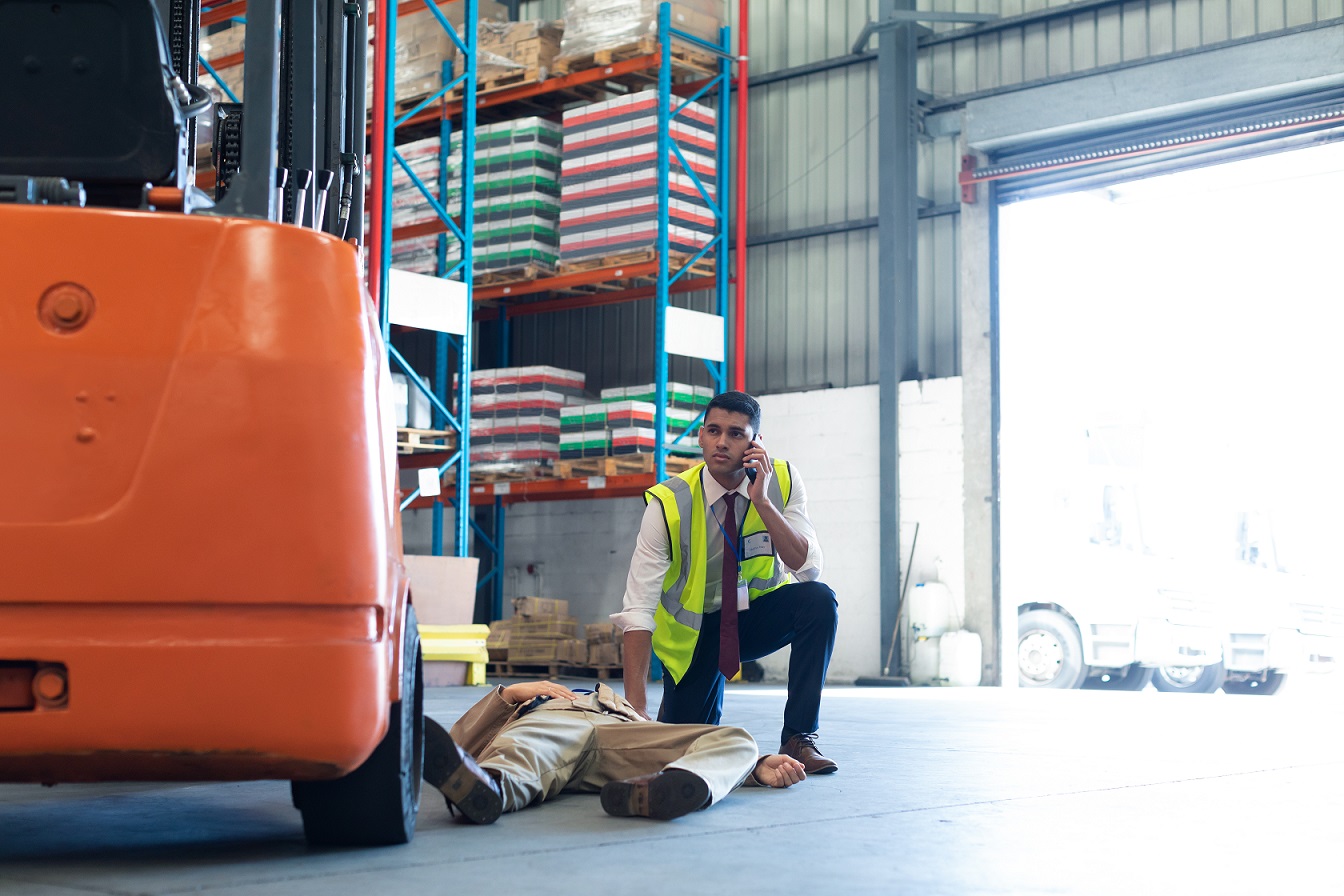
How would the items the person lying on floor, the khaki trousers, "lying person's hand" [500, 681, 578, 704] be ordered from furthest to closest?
"lying person's hand" [500, 681, 578, 704] < the khaki trousers < the person lying on floor

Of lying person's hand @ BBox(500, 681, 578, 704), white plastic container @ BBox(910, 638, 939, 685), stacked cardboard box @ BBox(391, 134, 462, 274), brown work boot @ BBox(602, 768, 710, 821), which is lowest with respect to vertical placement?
white plastic container @ BBox(910, 638, 939, 685)

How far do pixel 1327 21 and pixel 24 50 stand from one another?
34.1 ft

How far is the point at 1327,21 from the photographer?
427 inches

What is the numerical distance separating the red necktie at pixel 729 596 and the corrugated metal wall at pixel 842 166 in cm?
856

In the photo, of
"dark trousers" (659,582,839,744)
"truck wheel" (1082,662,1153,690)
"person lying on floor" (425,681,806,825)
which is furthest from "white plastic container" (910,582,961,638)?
"person lying on floor" (425,681,806,825)

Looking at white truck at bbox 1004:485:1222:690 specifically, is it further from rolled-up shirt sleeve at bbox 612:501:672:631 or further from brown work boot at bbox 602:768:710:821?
brown work boot at bbox 602:768:710:821

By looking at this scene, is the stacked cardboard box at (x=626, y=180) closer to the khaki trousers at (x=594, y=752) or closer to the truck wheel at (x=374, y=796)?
the khaki trousers at (x=594, y=752)


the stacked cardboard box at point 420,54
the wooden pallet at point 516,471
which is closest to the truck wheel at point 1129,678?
the wooden pallet at point 516,471

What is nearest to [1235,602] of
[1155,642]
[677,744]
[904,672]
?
[1155,642]

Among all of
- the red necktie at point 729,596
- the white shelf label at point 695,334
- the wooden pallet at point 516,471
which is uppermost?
the white shelf label at point 695,334

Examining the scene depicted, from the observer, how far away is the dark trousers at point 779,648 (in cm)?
455

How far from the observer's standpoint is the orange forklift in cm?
231

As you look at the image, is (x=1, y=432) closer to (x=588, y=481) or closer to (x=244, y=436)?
(x=244, y=436)

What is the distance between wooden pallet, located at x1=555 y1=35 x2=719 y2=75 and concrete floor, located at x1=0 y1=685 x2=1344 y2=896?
896 cm
